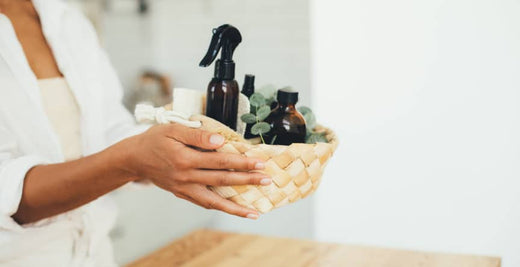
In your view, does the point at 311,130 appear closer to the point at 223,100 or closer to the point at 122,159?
the point at 223,100

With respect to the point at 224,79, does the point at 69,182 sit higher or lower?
lower

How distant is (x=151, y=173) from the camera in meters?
0.65

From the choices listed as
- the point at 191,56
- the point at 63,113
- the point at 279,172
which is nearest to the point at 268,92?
the point at 279,172

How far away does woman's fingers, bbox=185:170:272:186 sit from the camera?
586 millimetres

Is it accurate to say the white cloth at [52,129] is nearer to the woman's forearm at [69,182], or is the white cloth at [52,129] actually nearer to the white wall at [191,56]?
the woman's forearm at [69,182]

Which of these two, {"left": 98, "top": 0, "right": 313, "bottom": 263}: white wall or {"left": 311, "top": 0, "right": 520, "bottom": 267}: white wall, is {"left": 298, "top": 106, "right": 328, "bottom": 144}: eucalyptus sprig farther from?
{"left": 98, "top": 0, "right": 313, "bottom": 263}: white wall

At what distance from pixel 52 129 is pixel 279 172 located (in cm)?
50

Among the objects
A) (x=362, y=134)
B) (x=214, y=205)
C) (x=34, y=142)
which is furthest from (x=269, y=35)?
(x=214, y=205)

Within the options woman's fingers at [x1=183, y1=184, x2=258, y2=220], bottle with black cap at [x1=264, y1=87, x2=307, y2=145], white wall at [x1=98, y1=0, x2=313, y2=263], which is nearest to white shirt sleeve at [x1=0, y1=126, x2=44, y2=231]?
woman's fingers at [x1=183, y1=184, x2=258, y2=220]

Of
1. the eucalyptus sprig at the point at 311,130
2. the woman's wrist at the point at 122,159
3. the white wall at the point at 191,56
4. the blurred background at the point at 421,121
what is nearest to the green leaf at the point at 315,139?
the eucalyptus sprig at the point at 311,130

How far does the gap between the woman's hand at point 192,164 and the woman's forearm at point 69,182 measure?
66mm

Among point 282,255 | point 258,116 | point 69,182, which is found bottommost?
point 282,255

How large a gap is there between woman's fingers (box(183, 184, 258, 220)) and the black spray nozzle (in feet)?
0.52

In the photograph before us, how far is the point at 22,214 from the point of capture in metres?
0.77
